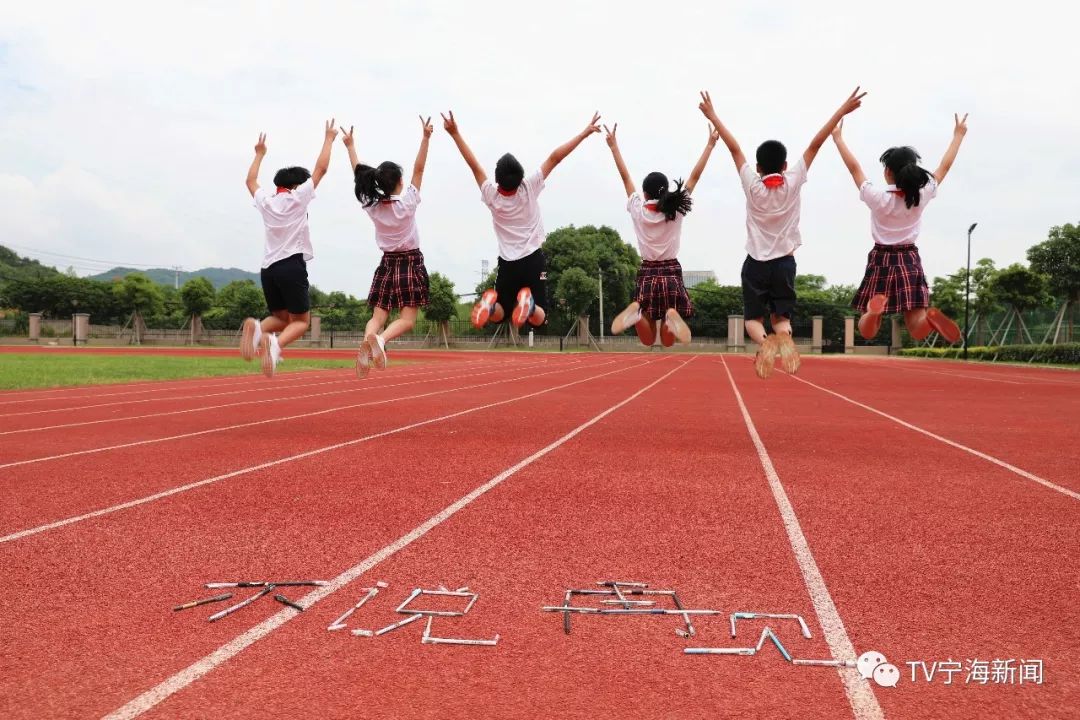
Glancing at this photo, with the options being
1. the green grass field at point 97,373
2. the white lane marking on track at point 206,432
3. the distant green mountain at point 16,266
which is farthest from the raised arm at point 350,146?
the distant green mountain at point 16,266

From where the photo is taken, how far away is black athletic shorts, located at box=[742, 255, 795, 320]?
6.62 metres

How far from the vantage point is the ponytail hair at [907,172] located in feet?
20.2

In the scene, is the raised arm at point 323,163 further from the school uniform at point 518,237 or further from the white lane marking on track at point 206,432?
the white lane marking on track at point 206,432

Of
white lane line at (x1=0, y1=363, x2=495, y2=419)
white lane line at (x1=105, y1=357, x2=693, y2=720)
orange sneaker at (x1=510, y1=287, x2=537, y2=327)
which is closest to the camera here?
white lane line at (x1=105, y1=357, x2=693, y2=720)

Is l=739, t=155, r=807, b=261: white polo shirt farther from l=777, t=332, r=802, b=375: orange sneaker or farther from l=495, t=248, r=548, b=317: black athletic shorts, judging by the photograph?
l=495, t=248, r=548, b=317: black athletic shorts

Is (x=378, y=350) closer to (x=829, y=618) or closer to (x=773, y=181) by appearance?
(x=773, y=181)

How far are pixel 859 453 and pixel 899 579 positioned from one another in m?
4.21

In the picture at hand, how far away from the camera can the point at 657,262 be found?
714 centimetres

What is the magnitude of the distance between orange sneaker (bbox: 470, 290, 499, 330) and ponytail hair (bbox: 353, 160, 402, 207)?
1.29 metres

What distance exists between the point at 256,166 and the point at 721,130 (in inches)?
182

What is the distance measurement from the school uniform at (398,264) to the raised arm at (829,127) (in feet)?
11.3

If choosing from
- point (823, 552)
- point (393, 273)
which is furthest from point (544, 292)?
point (823, 552)

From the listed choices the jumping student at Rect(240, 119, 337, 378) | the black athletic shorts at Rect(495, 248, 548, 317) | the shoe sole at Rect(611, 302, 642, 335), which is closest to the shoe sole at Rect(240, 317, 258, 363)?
the jumping student at Rect(240, 119, 337, 378)

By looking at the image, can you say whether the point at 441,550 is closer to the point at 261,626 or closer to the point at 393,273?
the point at 261,626
